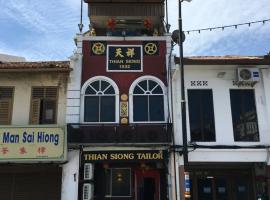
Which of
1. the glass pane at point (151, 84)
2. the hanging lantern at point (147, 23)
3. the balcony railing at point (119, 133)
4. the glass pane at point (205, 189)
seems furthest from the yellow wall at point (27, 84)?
the glass pane at point (205, 189)

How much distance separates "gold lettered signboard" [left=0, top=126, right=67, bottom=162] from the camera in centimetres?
1533

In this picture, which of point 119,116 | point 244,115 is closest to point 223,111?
point 244,115

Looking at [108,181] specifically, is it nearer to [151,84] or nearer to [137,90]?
[137,90]

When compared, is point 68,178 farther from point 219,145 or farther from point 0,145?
point 219,145

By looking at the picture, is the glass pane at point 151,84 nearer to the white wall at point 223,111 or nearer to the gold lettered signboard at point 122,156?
the white wall at point 223,111

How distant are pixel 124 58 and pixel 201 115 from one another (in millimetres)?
4005

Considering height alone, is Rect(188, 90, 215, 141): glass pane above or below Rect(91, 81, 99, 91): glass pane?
below

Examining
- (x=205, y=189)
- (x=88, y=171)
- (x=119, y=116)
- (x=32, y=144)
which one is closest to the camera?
A: (x=32, y=144)

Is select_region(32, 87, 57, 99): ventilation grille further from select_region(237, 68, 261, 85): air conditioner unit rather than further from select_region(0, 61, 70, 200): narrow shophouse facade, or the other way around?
select_region(237, 68, 261, 85): air conditioner unit

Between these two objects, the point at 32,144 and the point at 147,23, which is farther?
the point at 147,23

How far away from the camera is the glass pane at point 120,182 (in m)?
16.9

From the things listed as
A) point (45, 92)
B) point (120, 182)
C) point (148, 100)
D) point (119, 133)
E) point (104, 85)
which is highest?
point (104, 85)

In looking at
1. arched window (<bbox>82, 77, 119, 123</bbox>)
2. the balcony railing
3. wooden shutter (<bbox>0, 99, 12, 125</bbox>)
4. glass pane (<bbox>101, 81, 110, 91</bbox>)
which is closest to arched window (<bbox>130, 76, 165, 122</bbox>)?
the balcony railing

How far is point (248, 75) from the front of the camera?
16.4 m
